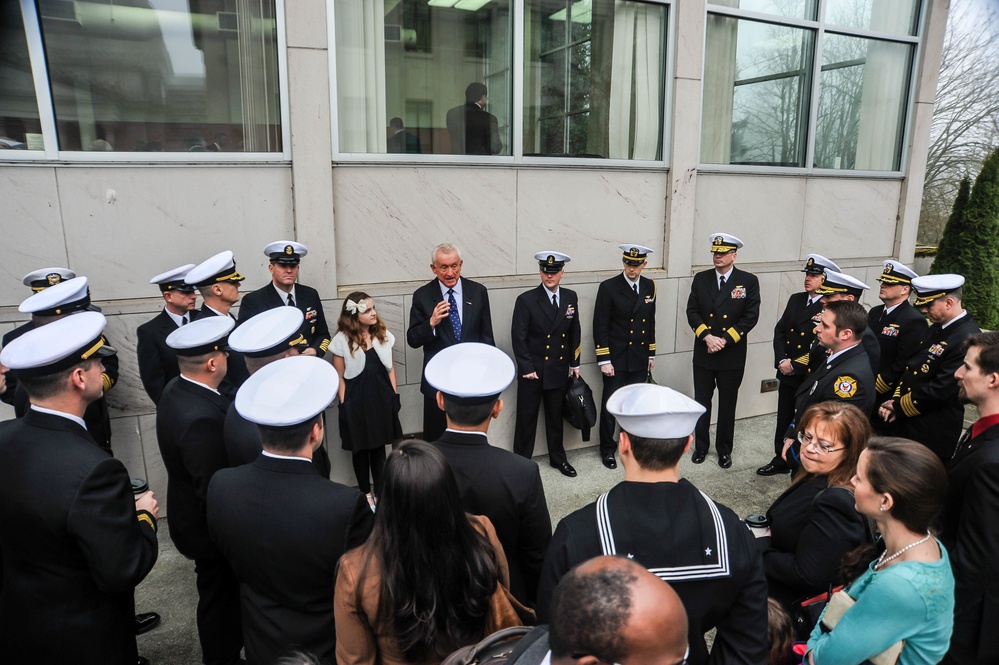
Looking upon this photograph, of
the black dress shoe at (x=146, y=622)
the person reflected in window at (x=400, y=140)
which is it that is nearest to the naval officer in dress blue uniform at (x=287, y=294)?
the person reflected in window at (x=400, y=140)

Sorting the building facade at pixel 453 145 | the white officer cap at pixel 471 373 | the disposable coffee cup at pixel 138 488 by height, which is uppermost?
the building facade at pixel 453 145

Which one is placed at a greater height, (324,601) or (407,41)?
(407,41)

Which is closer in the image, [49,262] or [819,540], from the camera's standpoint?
[819,540]

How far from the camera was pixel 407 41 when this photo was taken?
550 centimetres

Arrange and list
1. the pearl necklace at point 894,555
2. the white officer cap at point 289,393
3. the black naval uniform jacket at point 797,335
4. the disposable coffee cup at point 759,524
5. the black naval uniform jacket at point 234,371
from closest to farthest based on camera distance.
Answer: the pearl necklace at point 894,555, the white officer cap at point 289,393, the disposable coffee cup at point 759,524, the black naval uniform jacket at point 234,371, the black naval uniform jacket at point 797,335

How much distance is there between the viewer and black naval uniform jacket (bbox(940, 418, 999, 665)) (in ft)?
7.44

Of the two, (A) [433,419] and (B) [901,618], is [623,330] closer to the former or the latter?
(A) [433,419]

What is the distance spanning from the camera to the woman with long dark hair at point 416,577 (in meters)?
1.78

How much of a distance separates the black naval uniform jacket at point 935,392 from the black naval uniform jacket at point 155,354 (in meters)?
5.25

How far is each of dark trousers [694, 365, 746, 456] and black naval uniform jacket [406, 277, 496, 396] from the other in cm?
222

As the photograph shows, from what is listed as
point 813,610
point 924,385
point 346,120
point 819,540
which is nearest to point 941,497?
point 819,540

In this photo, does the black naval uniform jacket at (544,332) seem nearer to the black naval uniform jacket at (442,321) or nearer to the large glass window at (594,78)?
the black naval uniform jacket at (442,321)

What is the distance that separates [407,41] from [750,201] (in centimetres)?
395

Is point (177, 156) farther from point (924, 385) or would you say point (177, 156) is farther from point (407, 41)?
point (924, 385)
